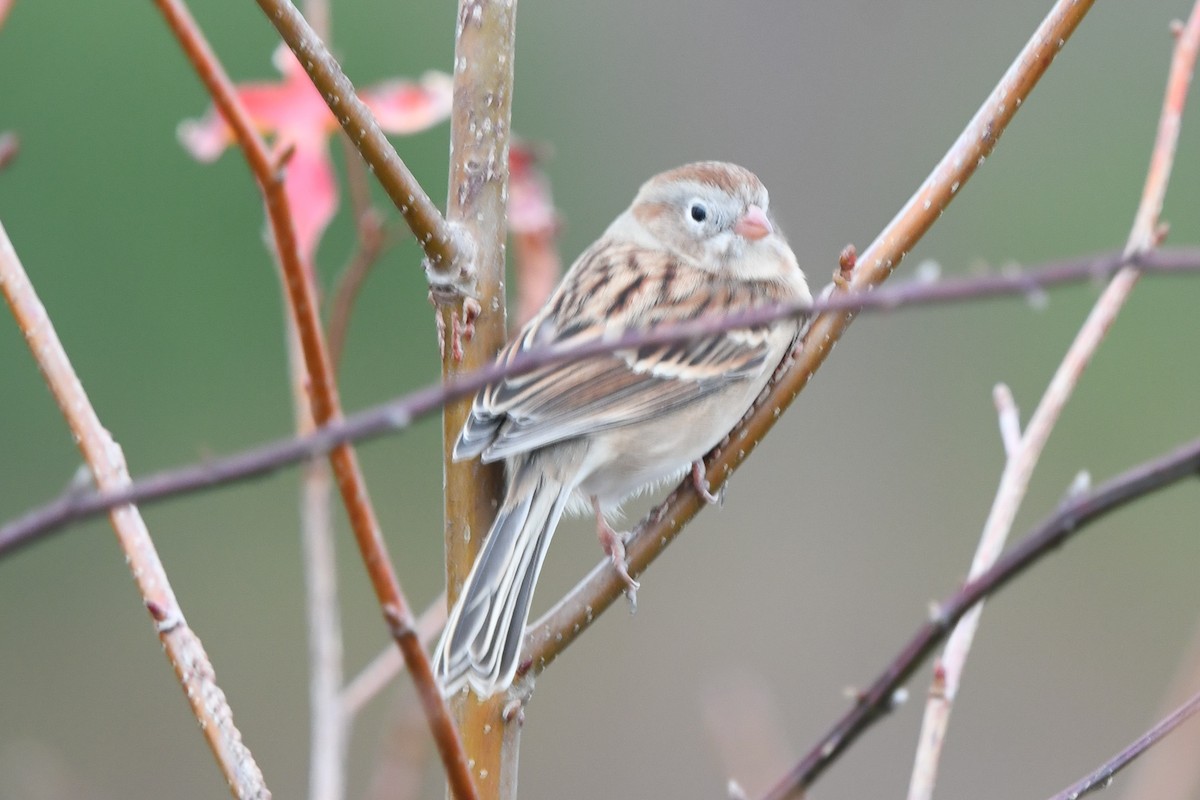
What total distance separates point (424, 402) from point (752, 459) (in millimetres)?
7398

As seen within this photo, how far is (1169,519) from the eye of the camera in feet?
25.8

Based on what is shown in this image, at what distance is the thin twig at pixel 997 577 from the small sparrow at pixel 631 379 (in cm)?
Answer: 85

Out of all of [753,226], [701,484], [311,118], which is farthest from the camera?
[753,226]

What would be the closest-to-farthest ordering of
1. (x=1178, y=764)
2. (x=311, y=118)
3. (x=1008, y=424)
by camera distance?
(x=1178, y=764) → (x=1008, y=424) → (x=311, y=118)

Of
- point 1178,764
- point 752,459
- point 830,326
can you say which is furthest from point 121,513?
point 752,459

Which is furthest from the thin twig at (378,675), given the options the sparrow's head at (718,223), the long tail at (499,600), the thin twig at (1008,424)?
the sparrow's head at (718,223)

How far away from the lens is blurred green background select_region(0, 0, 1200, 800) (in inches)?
265

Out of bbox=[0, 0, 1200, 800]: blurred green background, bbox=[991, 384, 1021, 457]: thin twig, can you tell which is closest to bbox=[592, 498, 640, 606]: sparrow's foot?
bbox=[991, 384, 1021, 457]: thin twig

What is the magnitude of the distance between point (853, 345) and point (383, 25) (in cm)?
315

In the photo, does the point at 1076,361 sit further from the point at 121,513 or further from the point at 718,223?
the point at 718,223

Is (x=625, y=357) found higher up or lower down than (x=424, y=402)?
higher up

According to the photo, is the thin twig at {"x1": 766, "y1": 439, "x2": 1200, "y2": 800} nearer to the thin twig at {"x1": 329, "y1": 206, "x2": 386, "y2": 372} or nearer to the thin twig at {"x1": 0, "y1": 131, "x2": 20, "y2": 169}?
the thin twig at {"x1": 0, "y1": 131, "x2": 20, "y2": 169}

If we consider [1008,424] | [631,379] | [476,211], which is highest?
[476,211]

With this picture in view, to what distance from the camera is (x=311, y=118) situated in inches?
104
